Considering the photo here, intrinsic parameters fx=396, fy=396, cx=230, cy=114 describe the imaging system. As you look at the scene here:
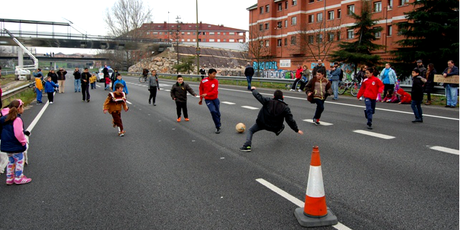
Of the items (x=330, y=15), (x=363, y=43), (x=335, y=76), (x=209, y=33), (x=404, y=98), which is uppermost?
(x=209, y=33)

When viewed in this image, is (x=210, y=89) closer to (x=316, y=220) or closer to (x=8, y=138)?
(x=8, y=138)

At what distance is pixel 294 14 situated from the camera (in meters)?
61.8

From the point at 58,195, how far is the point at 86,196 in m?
0.40

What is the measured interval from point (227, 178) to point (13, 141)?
313 cm

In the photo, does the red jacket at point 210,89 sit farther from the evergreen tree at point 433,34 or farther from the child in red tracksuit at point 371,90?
the evergreen tree at point 433,34

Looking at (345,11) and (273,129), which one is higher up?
(345,11)

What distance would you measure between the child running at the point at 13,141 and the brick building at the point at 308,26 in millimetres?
35060

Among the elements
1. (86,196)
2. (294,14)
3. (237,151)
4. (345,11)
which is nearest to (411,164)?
→ (237,151)

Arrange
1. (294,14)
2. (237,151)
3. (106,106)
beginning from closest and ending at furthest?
(237,151)
(106,106)
(294,14)

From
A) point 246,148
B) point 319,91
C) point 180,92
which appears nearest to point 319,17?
point 180,92

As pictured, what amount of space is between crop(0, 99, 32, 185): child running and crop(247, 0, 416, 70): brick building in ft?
115

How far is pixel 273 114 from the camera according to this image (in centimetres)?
770

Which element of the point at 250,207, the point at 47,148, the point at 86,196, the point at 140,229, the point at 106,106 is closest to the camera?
the point at 140,229

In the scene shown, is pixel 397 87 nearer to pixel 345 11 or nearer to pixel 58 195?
pixel 58 195
